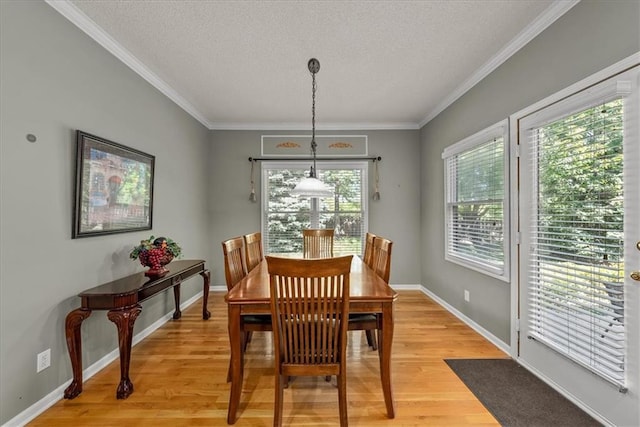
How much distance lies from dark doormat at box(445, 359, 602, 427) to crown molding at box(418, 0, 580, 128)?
104 inches

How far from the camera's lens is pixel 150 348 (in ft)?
8.61

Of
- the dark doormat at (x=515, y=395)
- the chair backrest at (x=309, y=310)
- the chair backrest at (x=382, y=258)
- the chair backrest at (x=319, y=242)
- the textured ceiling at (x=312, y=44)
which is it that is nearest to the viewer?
the chair backrest at (x=309, y=310)

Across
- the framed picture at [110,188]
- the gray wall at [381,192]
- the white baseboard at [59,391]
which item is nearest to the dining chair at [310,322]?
the white baseboard at [59,391]

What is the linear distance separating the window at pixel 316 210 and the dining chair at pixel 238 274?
1970mm

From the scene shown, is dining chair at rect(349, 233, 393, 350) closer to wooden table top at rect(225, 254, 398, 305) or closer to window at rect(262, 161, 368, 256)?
wooden table top at rect(225, 254, 398, 305)

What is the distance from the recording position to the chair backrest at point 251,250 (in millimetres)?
2645

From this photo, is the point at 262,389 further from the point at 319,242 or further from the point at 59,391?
the point at 319,242

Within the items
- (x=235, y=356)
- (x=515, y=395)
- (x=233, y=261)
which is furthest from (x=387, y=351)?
(x=233, y=261)

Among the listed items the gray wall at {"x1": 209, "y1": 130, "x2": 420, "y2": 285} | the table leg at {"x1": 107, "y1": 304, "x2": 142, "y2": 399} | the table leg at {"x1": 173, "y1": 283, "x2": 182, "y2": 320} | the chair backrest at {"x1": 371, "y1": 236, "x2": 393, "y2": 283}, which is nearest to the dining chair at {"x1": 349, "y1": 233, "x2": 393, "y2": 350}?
the chair backrest at {"x1": 371, "y1": 236, "x2": 393, "y2": 283}

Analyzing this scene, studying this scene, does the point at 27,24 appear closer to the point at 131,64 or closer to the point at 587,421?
the point at 131,64

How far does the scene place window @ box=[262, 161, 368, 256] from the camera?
453cm

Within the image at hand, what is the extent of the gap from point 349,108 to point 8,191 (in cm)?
338

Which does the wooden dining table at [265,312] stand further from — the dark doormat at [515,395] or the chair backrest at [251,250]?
the chair backrest at [251,250]

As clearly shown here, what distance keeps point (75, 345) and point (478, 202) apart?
3.71 metres
